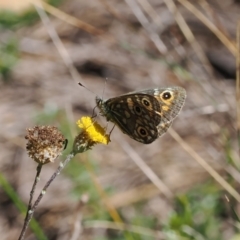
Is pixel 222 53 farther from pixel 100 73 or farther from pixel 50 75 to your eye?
pixel 50 75

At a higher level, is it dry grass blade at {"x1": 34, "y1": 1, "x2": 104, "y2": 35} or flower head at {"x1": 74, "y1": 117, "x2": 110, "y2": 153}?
flower head at {"x1": 74, "y1": 117, "x2": 110, "y2": 153}

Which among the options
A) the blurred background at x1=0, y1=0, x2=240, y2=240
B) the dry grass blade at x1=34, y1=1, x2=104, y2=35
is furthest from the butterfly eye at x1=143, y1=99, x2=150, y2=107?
the dry grass blade at x1=34, y1=1, x2=104, y2=35

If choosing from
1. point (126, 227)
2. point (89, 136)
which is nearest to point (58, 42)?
point (126, 227)

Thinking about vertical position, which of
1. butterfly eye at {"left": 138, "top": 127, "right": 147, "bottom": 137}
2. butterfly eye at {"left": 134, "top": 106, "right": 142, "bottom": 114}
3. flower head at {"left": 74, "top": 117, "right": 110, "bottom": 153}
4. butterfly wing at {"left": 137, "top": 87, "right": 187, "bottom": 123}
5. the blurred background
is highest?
flower head at {"left": 74, "top": 117, "right": 110, "bottom": 153}

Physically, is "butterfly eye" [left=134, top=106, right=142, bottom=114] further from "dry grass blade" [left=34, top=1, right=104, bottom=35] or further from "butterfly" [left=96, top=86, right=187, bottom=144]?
"dry grass blade" [left=34, top=1, right=104, bottom=35]

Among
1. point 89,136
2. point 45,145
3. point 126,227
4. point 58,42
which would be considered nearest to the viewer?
point 45,145

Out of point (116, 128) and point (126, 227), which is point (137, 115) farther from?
point (116, 128)

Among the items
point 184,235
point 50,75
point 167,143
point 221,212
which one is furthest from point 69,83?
point 184,235
